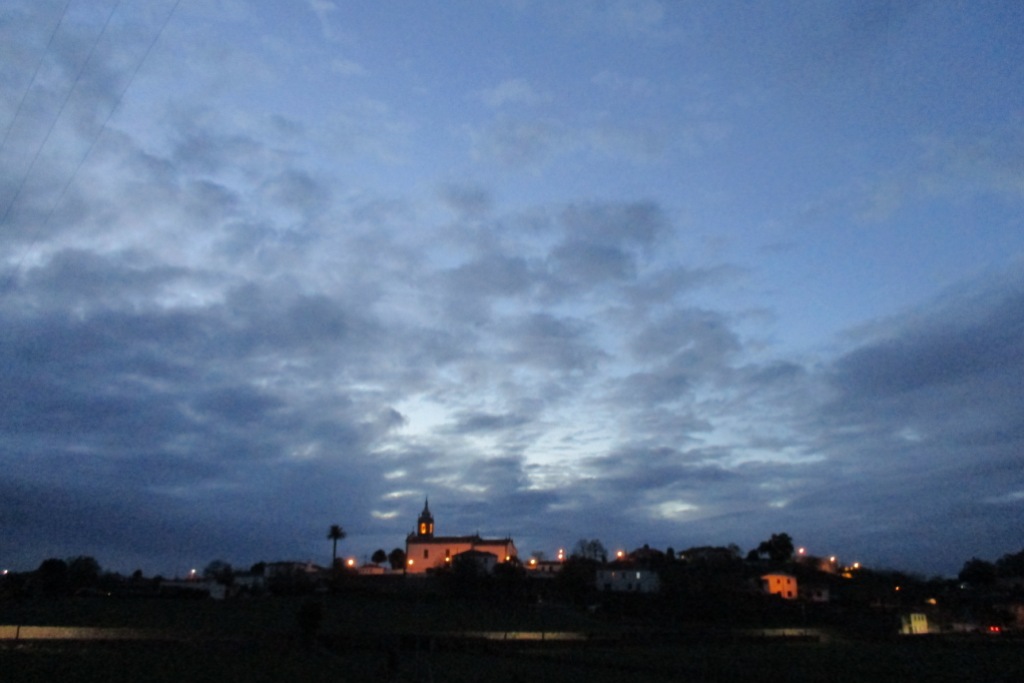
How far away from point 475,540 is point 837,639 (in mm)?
92529

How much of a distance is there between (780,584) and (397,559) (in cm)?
8402

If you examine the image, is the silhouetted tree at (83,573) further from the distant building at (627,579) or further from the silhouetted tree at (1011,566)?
the silhouetted tree at (1011,566)

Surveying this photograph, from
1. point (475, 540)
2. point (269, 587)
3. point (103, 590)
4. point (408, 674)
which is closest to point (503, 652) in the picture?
point (408, 674)

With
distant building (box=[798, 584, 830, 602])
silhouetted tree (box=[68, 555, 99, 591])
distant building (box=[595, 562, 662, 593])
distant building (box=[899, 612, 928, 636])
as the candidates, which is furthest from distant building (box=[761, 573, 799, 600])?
silhouetted tree (box=[68, 555, 99, 591])

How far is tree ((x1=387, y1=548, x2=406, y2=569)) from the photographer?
180 m

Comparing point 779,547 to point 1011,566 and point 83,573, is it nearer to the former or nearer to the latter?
point 1011,566

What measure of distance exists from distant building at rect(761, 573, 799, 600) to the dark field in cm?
4797

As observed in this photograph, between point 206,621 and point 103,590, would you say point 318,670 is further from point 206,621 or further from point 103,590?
point 103,590

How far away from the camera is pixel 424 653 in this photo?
59.4 m

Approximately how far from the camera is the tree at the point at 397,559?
179625 millimetres

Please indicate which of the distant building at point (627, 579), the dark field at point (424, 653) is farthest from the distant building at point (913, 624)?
the distant building at point (627, 579)

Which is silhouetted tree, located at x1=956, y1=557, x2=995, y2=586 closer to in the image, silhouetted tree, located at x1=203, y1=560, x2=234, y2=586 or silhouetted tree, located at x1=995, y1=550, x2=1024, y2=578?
silhouetted tree, located at x1=995, y1=550, x2=1024, y2=578

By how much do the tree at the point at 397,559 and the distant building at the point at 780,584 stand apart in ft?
253

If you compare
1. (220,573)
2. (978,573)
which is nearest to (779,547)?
(978,573)
